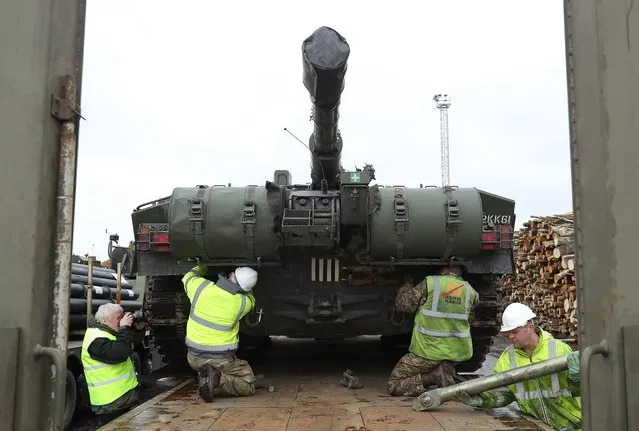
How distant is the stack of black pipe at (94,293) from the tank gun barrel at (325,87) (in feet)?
10.4

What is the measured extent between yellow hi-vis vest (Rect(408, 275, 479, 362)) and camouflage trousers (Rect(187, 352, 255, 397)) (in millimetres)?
1691

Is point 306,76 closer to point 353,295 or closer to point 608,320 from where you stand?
point 353,295

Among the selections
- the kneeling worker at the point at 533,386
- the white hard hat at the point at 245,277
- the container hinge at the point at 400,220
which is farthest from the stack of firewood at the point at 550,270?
the kneeling worker at the point at 533,386

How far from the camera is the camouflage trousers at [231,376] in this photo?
225 inches

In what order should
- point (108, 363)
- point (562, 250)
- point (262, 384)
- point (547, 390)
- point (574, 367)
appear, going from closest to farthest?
point (574, 367) → point (547, 390) → point (108, 363) → point (262, 384) → point (562, 250)

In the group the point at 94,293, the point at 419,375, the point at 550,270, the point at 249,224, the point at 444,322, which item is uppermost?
the point at 249,224

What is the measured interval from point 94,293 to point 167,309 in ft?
5.15

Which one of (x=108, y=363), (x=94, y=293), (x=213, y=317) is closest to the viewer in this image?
(x=108, y=363)

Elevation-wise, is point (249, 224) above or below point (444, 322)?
above

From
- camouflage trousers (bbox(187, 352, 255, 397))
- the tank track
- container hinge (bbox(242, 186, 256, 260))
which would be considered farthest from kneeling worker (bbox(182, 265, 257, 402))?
the tank track

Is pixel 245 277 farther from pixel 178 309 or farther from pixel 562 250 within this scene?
pixel 562 250

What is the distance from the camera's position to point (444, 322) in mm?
5910

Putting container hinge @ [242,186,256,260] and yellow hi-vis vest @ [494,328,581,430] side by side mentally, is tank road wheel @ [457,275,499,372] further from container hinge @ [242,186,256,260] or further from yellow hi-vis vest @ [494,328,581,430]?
container hinge @ [242,186,256,260]

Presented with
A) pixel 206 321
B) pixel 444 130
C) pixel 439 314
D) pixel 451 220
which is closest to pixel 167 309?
pixel 206 321
